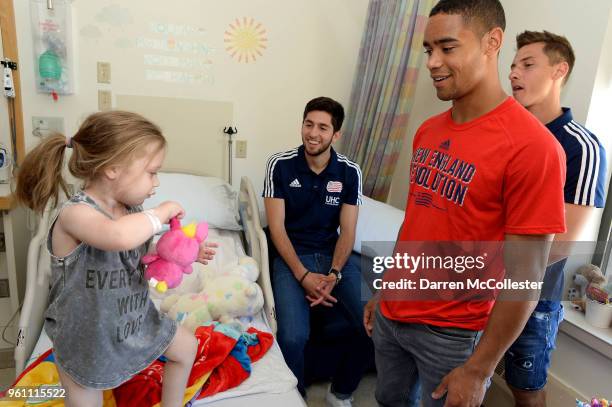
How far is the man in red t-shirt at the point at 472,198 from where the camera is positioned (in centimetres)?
78

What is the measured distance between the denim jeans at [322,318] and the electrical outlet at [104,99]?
133cm

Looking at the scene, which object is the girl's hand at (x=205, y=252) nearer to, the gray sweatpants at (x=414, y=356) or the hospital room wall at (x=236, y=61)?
the gray sweatpants at (x=414, y=356)

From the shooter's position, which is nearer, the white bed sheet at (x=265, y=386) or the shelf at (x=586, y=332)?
the white bed sheet at (x=265, y=386)

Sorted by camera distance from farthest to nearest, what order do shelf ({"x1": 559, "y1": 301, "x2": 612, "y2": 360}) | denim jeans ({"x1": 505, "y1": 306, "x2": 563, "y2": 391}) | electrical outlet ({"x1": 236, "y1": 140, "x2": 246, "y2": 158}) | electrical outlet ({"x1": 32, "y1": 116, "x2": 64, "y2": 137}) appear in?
electrical outlet ({"x1": 236, "y1": 140, "x2": 246, "y2": 158}) → electrical outlet ({"x1": 32, "y1": 116, "x2": 64, "y2": 137}) → shelf ({"x1": 559, "y1": 301, "x2": 612, "y2": 360}) → denim jeans ({"x1": 505, "y1": 306, "x2": 563, "y2": 391})

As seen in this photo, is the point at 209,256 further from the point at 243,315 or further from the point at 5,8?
the point at 5,8

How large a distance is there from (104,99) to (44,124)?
1.11ft

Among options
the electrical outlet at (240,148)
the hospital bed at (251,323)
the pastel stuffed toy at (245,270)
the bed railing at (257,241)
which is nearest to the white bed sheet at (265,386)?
the hospital bed at (251,323)

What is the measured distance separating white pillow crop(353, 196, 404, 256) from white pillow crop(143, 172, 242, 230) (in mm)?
680

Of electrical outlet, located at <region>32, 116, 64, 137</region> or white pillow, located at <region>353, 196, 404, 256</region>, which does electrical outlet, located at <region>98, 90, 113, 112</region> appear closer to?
electrical outlet, located at <region>32, 116, 64, 137</region>

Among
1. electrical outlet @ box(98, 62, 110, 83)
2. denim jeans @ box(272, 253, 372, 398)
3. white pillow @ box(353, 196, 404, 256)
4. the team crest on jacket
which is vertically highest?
electrical outlet @ box(98, 62, 110, 83)

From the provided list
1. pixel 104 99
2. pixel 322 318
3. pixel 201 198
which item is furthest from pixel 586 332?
pixel 104 99

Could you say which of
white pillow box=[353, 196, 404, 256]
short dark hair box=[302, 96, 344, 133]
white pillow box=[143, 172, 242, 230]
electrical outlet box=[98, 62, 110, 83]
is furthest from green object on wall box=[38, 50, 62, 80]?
white pillow box=[353, 196, 404, 256]

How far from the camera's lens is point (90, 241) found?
0.92 meters

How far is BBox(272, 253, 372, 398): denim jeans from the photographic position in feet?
5.47
